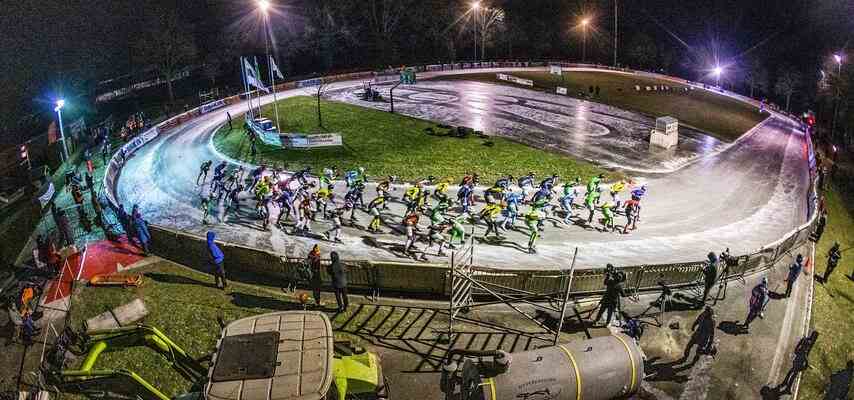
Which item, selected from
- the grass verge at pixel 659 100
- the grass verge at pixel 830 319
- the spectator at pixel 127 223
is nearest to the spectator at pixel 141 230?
the spectator at pixel 127 223

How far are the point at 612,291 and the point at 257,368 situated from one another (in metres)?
10.8

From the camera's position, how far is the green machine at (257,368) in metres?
8.09

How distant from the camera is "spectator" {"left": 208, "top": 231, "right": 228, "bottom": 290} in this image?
1658 centimetres

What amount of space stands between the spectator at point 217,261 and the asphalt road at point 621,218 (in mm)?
3598

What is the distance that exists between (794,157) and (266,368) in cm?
4433

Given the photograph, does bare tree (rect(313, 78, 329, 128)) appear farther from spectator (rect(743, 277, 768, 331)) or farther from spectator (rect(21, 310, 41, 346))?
spectator (rect(743, 277, 768, 331))

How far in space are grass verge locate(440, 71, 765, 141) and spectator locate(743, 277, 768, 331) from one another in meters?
32.3

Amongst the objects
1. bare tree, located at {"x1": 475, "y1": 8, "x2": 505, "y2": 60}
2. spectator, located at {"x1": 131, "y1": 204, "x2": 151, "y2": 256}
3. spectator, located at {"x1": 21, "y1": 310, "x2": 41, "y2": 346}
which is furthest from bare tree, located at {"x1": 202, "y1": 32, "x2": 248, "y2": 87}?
spectator, located at {"x1": 21, "y1": 310, "x2": 41, "y2": 346}

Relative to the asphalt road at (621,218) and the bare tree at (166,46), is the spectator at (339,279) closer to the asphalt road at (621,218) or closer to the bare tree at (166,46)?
the asphalt road at (621,218)

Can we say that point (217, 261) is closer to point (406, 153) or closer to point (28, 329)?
point (28, 329)

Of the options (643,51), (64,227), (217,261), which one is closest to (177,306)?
(217,261)

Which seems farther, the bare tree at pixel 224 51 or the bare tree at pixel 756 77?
the bare tree at pixel 756 77

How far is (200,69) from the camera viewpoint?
242ft

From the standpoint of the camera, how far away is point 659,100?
2249 inches
